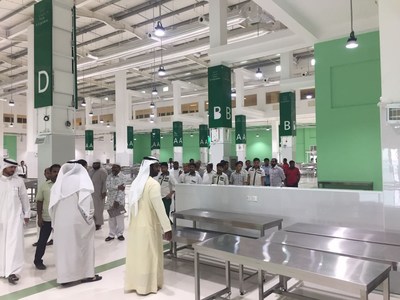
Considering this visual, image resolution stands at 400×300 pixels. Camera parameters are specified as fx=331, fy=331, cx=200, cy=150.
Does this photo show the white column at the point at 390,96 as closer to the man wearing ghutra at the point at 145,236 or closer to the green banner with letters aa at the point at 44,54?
the man wearing ghutra at the point at 145,236

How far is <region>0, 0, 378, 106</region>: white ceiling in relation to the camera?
5613 mm

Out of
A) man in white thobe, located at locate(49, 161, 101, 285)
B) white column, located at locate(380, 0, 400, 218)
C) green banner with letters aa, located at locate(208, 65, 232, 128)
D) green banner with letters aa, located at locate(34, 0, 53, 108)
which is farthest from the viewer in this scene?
green banner with letters aa, located at locate(208, 65, 232, 128)

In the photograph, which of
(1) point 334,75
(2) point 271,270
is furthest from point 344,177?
(2) point 271,270

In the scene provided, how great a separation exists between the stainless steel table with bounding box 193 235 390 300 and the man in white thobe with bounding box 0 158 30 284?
2475 mm

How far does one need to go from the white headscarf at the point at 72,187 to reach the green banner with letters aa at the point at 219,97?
4.88 meters

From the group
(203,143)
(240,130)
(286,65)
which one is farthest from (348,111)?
(203,143)

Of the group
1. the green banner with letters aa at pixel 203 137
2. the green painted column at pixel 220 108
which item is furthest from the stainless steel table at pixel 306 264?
the green banner with letters aa at pixel 203 137

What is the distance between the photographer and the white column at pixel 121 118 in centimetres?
1548

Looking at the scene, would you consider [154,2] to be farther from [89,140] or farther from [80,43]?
[89,140]

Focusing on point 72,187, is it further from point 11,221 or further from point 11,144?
point 11,144

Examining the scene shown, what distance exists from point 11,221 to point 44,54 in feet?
11.3

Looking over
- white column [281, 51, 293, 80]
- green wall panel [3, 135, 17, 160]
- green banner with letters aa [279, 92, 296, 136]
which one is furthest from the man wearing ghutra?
green wall panel [3, 135, 17, 160]

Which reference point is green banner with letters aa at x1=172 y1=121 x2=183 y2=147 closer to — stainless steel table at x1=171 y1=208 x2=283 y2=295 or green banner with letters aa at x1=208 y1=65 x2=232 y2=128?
green banner with letters aa at x1=208 y1=65 x2=232 y2=128

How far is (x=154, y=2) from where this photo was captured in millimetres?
9812
